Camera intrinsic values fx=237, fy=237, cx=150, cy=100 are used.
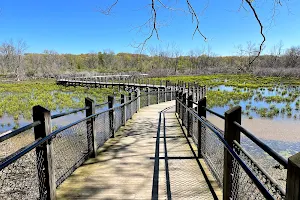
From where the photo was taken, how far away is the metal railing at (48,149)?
2.72 m

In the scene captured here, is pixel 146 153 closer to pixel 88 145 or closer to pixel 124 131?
pixel 88 145

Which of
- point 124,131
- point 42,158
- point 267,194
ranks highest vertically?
point 267,194

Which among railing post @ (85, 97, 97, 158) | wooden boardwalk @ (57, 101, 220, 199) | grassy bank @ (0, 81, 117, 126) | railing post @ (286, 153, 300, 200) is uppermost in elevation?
railing post @ (286, 153, 300, 200)

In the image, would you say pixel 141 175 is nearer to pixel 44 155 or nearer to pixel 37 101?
pixel 44 155

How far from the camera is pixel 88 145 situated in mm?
4738

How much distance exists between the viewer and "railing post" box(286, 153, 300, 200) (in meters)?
1.14

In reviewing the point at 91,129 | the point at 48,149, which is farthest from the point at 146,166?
the point at 48,149

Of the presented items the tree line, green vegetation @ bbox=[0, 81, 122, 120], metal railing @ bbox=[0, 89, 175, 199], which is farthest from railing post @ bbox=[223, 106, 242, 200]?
the tree line

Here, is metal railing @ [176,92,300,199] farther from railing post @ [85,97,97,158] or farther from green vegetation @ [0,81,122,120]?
green vegetation @ [0,81,122,120]

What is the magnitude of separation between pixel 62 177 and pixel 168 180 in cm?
163

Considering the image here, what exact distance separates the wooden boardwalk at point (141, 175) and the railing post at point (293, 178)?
2.08 metres

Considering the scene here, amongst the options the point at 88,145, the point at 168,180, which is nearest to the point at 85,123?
the point at 88,145

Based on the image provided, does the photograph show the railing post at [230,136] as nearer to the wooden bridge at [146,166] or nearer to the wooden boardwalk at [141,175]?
the wooden bridge at [146,166]

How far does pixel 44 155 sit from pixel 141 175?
1678 millimetres
